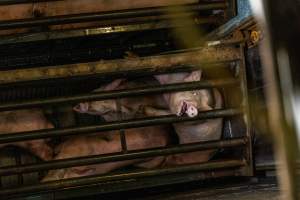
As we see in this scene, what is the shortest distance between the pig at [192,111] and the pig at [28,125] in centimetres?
64

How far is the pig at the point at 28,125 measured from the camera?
7.71 feet

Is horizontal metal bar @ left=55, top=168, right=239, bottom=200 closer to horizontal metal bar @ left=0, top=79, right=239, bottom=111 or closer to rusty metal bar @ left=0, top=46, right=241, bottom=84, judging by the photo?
horizontal metal bar @ left=0, top=79, right=239, bottom=111

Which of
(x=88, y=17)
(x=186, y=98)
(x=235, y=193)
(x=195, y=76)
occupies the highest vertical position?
(x=88, y=17)

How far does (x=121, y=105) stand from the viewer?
8.09 ft

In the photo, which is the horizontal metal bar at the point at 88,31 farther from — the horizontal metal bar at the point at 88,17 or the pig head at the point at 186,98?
the pig head at the point at 186,98

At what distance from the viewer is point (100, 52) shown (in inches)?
111

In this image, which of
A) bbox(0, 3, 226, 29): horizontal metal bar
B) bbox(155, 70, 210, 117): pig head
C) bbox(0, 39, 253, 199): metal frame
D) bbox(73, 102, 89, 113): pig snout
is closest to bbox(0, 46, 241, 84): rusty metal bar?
bbox(0, 39, 253, 199): metal frame

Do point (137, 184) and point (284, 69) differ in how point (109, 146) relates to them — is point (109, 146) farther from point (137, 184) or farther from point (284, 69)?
point (284, 69)

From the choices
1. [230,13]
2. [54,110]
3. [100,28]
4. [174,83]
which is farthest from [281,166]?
[54,110]

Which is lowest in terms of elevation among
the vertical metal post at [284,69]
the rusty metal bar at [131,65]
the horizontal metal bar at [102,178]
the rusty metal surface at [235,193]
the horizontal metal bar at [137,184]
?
the rusty metal surface at [235,193]

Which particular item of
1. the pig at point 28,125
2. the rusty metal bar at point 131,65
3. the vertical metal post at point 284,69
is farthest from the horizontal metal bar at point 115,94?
the vertical metal post at point 284,69

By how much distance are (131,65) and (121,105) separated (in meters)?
0.41

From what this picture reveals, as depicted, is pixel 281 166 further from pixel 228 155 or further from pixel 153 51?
pixel 153 51

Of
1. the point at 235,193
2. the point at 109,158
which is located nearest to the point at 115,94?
the point at 109,158
